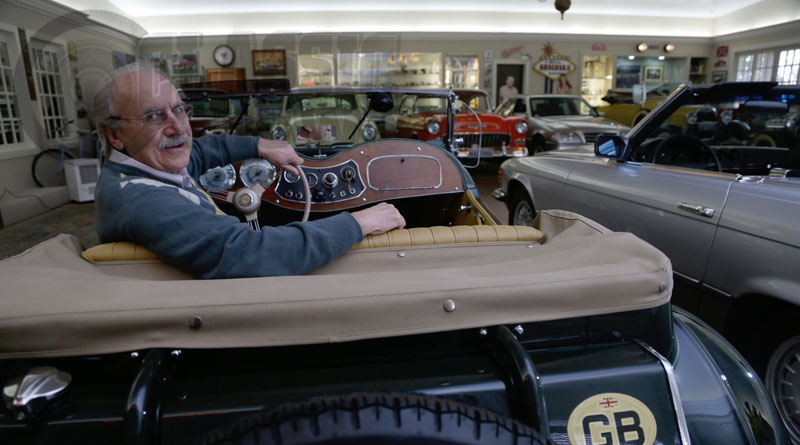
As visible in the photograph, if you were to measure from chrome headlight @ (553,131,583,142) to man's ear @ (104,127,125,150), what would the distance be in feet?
28.8

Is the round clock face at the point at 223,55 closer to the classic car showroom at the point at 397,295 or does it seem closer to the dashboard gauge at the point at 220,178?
the classic car showroom at the point at 397,295

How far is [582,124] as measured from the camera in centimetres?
948

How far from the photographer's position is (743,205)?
7.20 feet

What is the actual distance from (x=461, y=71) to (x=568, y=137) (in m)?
7.71

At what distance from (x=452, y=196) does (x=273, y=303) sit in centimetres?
209

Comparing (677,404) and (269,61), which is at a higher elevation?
(269,61)

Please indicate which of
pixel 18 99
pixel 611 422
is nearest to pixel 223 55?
pixel 18 99

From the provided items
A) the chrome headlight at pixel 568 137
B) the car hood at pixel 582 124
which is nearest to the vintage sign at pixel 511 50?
the car hood at pixel 582 124

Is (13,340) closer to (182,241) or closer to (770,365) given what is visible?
(182,241)

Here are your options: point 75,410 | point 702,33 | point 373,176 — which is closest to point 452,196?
point 373,176

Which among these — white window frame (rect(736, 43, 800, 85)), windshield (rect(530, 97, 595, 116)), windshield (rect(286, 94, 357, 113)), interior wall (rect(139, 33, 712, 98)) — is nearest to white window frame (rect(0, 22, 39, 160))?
windshield (rect(286, 94, 357, 113))

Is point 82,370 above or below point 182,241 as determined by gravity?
below

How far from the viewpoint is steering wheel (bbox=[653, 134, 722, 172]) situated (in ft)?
10.6

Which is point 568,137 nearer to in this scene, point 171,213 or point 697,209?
point 697,209
